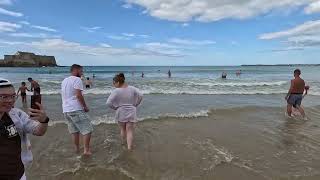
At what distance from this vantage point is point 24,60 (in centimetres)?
13525

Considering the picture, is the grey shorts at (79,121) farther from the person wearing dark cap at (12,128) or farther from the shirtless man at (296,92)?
the shirtless man at (296,92)

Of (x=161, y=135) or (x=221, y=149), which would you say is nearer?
(x=221, y=149)

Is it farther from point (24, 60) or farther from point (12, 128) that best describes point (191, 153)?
point (24, 60)

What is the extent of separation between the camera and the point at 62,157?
6703 mm

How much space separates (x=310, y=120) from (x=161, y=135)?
17.8ft

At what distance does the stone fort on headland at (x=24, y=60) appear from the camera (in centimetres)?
13214

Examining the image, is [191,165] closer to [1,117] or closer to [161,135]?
[161,135]

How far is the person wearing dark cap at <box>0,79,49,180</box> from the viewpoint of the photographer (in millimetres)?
2744

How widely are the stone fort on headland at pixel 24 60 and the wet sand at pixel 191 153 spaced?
134775 mm

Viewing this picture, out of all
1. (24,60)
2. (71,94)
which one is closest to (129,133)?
(71,94)

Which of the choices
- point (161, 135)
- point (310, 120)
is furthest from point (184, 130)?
point (310, 120)

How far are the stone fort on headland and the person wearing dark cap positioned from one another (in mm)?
140384

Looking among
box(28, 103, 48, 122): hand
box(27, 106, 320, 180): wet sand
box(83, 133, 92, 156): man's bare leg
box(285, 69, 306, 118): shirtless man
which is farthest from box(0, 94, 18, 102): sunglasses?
box(285, 69, 306, 118): shirtless man

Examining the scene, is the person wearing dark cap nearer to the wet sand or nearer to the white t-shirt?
the wet sand
